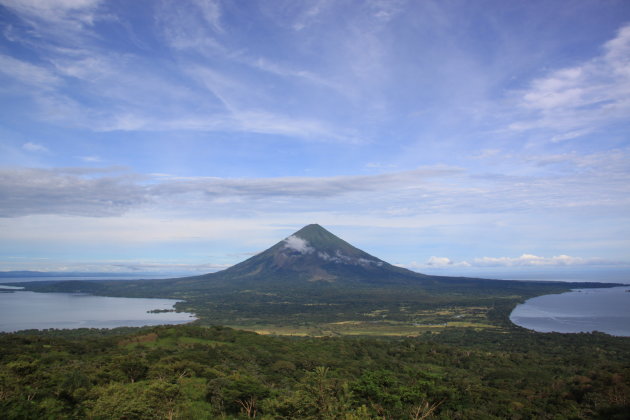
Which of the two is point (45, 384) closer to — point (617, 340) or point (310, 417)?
point (310, 417)

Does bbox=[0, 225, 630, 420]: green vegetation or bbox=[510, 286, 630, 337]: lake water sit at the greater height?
bbox=[0, 225, 630, 420]: green vegetation

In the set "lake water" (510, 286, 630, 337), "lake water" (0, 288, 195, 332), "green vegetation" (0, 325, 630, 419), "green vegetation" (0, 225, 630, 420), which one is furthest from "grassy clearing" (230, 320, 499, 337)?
"lake water" (0, 288, 195, 332)

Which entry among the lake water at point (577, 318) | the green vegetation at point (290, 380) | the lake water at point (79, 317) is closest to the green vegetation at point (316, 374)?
the green vegetation at point (290, 380)

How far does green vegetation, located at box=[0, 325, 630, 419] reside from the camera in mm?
18750

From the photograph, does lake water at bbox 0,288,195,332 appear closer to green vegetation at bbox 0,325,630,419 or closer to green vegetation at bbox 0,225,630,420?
green vegetation at bbox 0,225,630,420

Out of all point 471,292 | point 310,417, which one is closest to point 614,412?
point 310,417

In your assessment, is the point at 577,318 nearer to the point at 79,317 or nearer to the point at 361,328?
the point at 361,328

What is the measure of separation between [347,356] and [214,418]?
29680 mm

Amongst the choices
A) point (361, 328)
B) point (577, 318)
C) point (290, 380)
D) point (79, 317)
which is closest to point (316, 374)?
point (290, 380)

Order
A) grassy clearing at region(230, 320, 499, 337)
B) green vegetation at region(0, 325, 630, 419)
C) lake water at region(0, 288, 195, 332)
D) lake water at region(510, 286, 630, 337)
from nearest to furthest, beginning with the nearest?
green vegetation at region(0, 325, 630, 419) < grassy clearing at region(230, 320, 499, 337) < lake water at region(510, 286, 630, 337) < lake water at region(0, 288, 195, 332)

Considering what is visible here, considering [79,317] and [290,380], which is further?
[79,317]

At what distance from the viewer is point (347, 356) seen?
5000 centimetres

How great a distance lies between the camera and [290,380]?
36.2 metres

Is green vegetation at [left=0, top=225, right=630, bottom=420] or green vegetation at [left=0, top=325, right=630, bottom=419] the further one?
green vegetation at [left=0, top=225, right=630, bottom=420]
